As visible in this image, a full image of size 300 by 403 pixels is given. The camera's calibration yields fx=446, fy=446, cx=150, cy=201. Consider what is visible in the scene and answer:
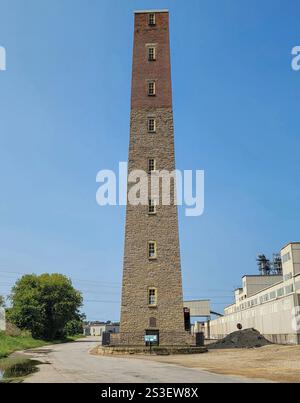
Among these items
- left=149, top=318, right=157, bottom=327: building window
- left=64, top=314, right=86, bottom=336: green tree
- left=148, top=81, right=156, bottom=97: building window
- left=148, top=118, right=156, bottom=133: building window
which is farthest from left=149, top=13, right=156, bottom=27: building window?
left=64, top=314, right=86, bottom=336: green tree

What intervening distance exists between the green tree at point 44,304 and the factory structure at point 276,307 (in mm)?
22909

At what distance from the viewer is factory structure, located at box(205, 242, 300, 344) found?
35.6 m

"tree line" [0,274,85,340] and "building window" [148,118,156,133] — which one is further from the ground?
"building window" [148,118,156,133]

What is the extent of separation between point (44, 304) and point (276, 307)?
3085 centimetres

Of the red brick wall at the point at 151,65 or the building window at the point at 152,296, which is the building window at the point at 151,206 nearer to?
the building window at the point at 152,296

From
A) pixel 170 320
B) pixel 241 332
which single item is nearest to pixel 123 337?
pixel 170 320

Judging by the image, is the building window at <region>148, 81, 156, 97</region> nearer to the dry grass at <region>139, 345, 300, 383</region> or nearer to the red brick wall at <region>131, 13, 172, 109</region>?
the red brick wall at <region>131, 13, 172, 109</region>

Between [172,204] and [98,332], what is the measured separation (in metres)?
141

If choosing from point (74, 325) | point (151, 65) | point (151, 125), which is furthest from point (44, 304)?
point (151, 65)

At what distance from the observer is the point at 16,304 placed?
56.3m

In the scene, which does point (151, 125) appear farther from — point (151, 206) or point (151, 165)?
point (151, 206)

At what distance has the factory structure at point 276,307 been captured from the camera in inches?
1400

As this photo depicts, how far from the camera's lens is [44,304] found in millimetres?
57750

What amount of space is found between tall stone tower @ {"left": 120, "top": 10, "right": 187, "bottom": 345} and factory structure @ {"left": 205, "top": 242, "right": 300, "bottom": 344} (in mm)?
9233
